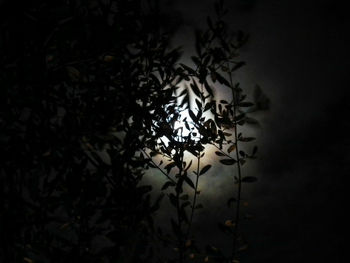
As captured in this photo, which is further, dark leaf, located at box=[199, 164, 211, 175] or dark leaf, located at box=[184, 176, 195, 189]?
dark leaf, located at box=[199, 164, 211, 175]

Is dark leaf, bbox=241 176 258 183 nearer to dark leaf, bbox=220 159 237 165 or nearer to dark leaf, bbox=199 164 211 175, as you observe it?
dark leaf, bbox=220 159 237 165

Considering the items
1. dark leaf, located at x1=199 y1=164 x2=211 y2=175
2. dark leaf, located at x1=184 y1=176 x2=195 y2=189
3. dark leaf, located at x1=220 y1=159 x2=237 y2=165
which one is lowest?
dark leaf, located at x1=184 y1=176 x2=195 y2=189

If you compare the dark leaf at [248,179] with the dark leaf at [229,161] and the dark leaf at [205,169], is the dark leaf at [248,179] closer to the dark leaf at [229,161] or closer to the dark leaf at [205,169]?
the dark leaf at [229,161]

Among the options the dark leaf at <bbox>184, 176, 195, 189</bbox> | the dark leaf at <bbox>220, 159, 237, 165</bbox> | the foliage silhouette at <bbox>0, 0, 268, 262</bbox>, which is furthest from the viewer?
the dark leaf at <bbox>220, 159, 237, 165</bbox>

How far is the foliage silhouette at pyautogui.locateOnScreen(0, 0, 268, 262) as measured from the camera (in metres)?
1.47

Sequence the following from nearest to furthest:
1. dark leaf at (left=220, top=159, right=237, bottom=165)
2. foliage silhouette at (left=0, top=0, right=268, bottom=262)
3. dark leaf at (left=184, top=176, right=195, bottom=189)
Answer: foliage silhouette at (left=0, top=0, right=268, bottom=262), dark leaf at (left=184, top=176, right=195, bottom=189), dark leaf at (left=220, top=159, right=237, bottom=165)

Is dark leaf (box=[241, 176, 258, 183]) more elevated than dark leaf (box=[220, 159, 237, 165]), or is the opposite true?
dark leaf (box=[220, 159, 237, 165])

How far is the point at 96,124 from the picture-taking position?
188 cm

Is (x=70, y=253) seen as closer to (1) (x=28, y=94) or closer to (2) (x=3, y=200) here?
(2) (x=3, y=200)

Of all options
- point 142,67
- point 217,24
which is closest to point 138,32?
point 142,67

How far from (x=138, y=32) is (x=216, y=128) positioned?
2.63 ft

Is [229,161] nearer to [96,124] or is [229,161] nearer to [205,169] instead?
[205,169]

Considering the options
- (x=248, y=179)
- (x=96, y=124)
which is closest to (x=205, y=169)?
(x=248, y=179)

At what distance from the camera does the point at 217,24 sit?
7.36 feet
